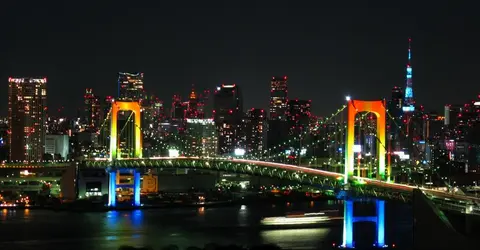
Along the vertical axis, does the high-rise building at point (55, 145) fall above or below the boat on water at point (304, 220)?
above

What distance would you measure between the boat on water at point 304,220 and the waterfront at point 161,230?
2.21 ft

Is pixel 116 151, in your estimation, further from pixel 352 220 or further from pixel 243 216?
pixel 352 220

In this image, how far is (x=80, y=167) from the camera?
39.2 m

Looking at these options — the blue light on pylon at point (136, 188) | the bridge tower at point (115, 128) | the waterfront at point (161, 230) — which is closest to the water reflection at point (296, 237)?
the waterfront at point (161, 230)

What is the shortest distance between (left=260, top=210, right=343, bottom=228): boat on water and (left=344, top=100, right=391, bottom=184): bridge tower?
8.63 m

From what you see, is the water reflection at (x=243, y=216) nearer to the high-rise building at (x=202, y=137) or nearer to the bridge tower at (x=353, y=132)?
the bridge tower at (x=353, y=132)

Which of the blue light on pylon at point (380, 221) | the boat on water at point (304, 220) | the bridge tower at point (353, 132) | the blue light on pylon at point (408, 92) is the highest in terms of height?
the blue light on pylon at point (408, 92)

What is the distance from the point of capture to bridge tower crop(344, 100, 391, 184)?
21017mm

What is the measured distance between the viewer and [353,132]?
21.2 meters

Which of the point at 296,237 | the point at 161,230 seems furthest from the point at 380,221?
the point at 161,230

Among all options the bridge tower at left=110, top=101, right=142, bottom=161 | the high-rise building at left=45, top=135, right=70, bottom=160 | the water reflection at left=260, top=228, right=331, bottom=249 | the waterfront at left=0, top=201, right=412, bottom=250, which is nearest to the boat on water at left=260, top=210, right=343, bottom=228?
the waterfront at left=0, top=201, right=412, bottom=250

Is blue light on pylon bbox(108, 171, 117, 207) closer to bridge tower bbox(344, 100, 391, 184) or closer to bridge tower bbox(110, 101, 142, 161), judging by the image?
bridge tower bbox(110, 101, 142, 161)

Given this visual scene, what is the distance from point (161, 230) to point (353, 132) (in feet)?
29.2

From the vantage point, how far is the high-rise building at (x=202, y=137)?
202 ft
